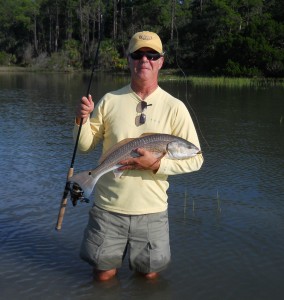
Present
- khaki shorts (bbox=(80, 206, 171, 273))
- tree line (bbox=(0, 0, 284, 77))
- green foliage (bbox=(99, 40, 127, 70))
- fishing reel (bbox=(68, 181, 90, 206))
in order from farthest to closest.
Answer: green foliage (bbox=(99, 40, 127, 70)) < tree line (bbox=(0, 0, 284, 77)) < fishing reel (bbox=(68, 181, 90, 206)) < khaki shorts (bbox=(80, 206, 171, 273))

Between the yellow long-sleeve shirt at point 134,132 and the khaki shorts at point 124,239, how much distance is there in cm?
9

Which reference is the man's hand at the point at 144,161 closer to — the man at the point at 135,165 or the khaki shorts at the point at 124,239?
the man at the point at 135,165

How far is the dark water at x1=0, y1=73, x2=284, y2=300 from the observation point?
477 cm

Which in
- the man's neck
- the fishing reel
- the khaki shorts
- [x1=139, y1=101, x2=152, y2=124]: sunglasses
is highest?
the man's neck

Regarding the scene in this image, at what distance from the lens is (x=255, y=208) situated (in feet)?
23.7

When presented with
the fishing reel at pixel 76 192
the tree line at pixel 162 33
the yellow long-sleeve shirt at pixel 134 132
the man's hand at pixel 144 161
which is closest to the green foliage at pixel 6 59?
the tree line at pixel 162 33

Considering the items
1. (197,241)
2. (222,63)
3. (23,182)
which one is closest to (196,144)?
(197,241)

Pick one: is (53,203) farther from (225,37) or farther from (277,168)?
(225,37)

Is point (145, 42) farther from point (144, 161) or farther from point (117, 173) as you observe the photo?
point (117, 173)

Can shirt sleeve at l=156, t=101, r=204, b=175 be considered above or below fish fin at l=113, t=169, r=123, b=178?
above

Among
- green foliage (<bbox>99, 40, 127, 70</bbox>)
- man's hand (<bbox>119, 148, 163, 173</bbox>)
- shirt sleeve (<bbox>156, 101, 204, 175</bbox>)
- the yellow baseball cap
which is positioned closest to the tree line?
green foliage (<bbox>99, 40, 127, 70</bbox>)

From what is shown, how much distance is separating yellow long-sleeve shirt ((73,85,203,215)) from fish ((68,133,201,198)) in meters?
0.09

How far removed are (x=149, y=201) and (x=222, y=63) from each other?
48699mm

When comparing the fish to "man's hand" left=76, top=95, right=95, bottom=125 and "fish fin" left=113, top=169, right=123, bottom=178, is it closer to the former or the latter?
"fish fin" left=113, top=169, right=123, bottom=178
